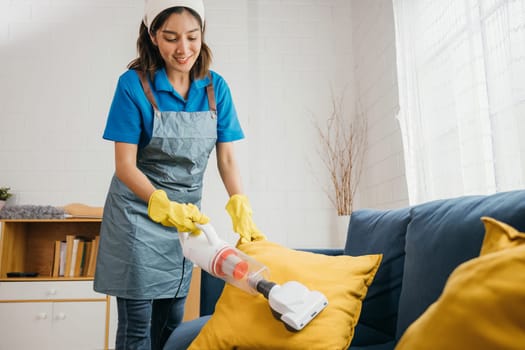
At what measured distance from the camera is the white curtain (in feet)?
5.58

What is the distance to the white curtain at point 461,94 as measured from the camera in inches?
66.9

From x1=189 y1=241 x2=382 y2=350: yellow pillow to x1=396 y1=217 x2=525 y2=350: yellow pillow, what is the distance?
59 cm

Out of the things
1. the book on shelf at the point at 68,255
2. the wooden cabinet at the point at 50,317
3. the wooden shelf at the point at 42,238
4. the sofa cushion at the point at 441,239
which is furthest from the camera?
the wooden shelf at the point at 42,238

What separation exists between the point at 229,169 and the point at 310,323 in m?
0.82

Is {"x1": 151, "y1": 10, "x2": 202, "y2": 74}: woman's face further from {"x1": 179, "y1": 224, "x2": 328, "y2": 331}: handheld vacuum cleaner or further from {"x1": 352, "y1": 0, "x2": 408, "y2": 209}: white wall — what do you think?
{"x1": 352, "y1": 0, "x2": 408, "y2": 209}: white wall

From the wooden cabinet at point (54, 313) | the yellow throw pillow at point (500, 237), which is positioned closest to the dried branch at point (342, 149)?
the wooden cabinet at point (54, 313)

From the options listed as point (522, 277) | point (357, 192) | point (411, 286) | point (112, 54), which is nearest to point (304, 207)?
point (357, 192)

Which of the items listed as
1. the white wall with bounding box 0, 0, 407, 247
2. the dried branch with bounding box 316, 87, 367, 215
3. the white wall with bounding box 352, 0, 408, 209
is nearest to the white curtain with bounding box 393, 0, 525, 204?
the white wall with bounding box 352, 0, 408, 209

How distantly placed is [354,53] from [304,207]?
1316 mm

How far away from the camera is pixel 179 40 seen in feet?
5.16

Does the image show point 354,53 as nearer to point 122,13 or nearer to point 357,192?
point 357,192

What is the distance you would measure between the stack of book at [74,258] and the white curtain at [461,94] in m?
2.18

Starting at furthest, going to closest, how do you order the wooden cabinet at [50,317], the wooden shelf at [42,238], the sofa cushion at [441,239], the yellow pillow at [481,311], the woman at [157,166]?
the wooden shelf at [42,238] < the wooden cabinet at [50,317] < the woman at [157,166] < the sofa cushion at [441,239] < the yellow pillow at [481,311]

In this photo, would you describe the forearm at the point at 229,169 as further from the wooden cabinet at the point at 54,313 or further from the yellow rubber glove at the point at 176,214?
the wooden cabinet at the point at 54,313
